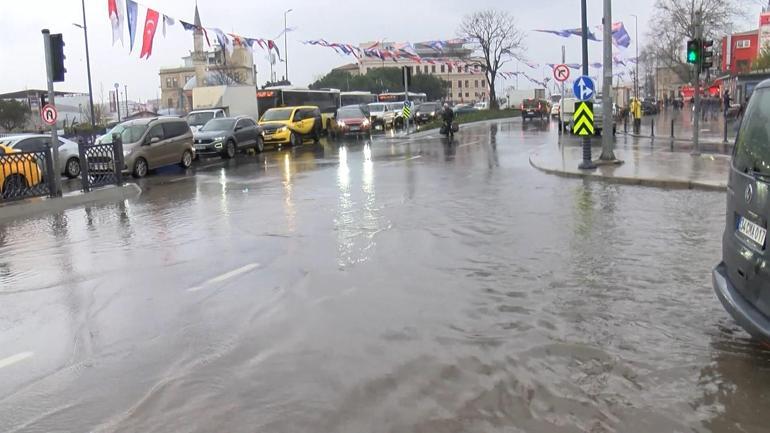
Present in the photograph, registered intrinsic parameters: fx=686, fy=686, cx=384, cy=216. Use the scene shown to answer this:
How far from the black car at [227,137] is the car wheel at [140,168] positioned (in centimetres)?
510

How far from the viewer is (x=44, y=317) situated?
243 inches

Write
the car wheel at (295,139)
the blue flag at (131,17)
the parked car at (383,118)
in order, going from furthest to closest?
the parked car at (383,118) < the car wheel at (295,139) < the blue flag at (131,17)

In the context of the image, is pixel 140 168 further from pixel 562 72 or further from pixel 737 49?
pixel 737 49

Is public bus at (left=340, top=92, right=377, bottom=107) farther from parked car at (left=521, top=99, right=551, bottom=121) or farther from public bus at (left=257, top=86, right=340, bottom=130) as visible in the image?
parked car at (left=521, top=99, right=551, bottom=121)

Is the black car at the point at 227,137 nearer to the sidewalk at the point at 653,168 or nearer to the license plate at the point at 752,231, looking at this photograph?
the sidewalk at the point at 653,168

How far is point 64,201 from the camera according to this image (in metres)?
14.5

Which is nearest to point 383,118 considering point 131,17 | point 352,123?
point 352,123

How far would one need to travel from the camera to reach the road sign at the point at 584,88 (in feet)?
58.8

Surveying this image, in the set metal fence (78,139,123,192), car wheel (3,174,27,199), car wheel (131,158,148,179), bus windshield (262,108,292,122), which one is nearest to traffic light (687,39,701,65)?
metal fence (78,139,123,192)

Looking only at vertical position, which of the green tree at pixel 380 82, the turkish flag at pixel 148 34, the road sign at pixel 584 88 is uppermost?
the green tree at pixel 380 82

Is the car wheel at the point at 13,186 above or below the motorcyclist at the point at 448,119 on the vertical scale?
below

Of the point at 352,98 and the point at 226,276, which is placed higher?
the point at 352,98

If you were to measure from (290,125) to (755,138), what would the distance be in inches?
1119

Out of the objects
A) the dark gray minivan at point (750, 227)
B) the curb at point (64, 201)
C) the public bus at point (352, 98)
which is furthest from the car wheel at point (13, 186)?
the public bus at point (352, 98)
